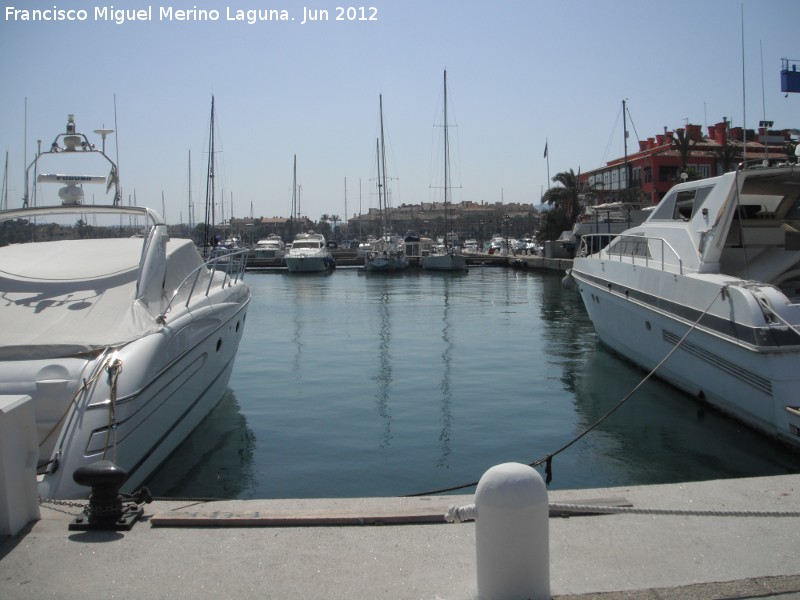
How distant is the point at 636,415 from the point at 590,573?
Result: 25.4 ft

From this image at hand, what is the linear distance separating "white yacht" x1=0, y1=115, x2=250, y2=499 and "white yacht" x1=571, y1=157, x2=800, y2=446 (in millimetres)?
6234

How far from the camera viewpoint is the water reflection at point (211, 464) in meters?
8.09

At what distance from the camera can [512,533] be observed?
3516 millimetres

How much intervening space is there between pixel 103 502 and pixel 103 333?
3.35 meters

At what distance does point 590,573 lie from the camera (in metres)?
3.97

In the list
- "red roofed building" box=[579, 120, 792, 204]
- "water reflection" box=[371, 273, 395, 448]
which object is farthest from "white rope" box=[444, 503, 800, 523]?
"red roofed building" box=[579, 120, 792, 204]

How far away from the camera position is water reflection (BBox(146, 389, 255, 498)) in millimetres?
8086

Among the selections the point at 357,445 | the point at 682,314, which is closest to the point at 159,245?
the point at 357,445

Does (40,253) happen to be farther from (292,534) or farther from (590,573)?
(590,573)

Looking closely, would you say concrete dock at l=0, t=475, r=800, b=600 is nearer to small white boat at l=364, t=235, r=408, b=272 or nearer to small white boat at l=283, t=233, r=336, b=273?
small white boat at l=364, t=235, r=408, b=272

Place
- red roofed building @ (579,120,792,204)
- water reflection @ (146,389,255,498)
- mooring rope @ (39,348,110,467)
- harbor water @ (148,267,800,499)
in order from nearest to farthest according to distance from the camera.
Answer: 1. mooring rope @ (39,348,110,467)
2. water reflection @ (146,389,255,498)
3. harbor water @ (148,267,800,499)
4. red roofed building @ (579,120,792,204)

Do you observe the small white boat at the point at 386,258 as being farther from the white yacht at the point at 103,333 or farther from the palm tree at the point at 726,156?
the white yacht at the point at 103,333

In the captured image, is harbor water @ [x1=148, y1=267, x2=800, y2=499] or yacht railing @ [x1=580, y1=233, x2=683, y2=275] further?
yacht railing @ [x1=580, y1=233, x2=683, y2=275]

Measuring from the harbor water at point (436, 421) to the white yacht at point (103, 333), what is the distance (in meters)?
0.93
